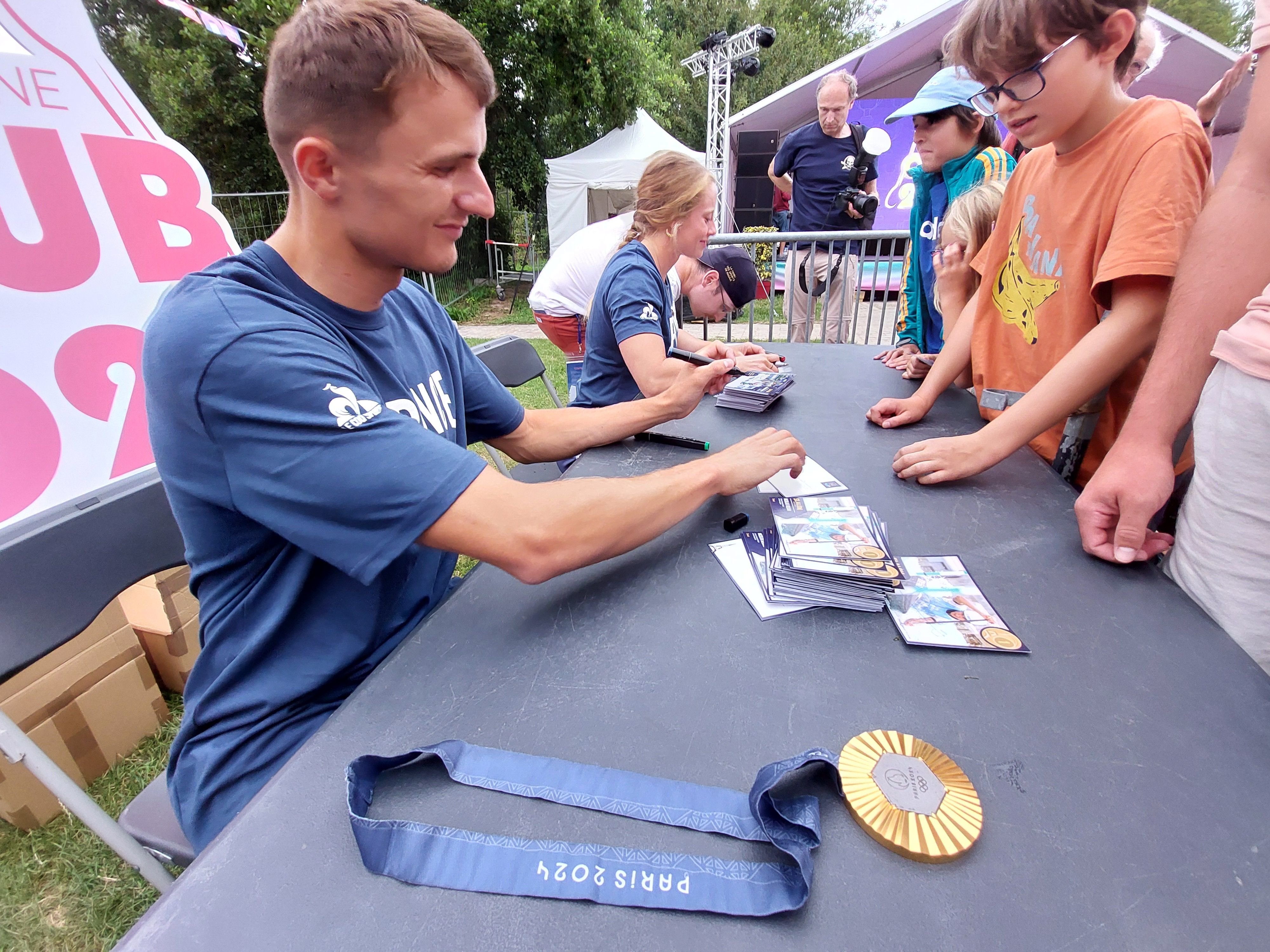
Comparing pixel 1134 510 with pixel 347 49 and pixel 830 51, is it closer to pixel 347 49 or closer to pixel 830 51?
pixel 347 49

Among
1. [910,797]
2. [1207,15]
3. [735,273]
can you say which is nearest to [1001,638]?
[910,797]

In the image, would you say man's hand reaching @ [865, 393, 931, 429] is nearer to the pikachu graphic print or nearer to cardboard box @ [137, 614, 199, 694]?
the pikachu graphic print

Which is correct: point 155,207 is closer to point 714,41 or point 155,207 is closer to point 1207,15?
point 714,41

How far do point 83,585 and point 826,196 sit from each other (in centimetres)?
665

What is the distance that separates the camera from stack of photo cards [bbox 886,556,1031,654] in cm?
90

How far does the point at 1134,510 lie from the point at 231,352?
1.45m

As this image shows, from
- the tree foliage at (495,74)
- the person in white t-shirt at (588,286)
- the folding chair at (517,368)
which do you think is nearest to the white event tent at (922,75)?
the tree foliage at (495,74)

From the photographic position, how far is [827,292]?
5.88 metres

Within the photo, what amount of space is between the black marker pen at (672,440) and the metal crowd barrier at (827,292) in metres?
1.91

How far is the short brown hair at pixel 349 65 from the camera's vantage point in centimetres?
99

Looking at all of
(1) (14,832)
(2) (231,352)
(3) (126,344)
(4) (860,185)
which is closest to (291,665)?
(2) (231,352)

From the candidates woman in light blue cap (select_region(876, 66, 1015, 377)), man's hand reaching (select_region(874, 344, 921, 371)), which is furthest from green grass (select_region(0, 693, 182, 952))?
woman in light blue cap (select_region(876, 66, 1015, 377))

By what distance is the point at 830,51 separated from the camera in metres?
28.8

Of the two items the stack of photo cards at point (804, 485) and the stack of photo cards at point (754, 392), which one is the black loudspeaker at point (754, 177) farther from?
the stack of photo cards at point (804, 485)
